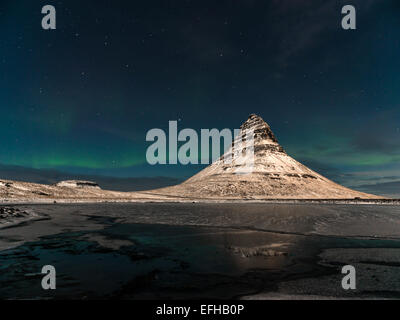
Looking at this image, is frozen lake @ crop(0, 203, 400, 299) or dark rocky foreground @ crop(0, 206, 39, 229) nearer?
frozen lake @ crop(0, 203, 400, 299)

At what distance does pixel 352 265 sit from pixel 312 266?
1962mm

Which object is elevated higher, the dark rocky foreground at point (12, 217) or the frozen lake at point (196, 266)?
the frozen lake at point (196, 266)

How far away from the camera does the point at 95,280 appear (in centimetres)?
866

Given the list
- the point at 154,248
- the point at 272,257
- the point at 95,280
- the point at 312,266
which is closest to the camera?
the point at 95,280

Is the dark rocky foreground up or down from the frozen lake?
down

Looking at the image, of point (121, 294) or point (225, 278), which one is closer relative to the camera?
point (121, 294)

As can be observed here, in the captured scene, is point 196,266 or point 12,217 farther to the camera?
point 12,217

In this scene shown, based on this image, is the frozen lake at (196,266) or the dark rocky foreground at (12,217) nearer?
the frozen lake at (196,266)

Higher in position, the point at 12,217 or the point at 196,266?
the point at 196,266

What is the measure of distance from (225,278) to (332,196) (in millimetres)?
190672
